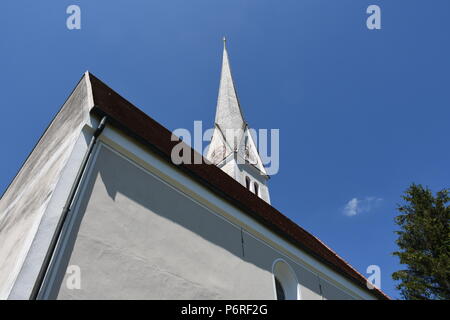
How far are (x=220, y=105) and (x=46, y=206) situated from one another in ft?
106

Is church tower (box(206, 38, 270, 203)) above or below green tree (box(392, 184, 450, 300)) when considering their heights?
above

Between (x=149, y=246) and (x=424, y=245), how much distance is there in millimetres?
16997

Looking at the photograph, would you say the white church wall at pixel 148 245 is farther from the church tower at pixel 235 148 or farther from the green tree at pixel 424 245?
the church tower at pixel 235 148

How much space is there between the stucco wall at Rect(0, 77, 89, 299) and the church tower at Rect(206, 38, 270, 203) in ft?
64.2

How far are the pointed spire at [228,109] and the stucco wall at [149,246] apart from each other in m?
22.8

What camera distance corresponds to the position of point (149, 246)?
6113 mm

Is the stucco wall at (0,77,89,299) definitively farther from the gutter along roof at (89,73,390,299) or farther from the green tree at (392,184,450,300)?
the green tree at (392,184,450,300)

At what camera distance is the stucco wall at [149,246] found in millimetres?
5223

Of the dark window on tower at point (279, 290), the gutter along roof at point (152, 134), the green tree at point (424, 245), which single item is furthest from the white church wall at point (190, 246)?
the green tree at point (424, 245)

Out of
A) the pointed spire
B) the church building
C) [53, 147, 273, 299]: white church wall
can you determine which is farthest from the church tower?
[53, 147, 273, 299]: white church wall

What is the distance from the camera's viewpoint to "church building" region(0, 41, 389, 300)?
4.95 m

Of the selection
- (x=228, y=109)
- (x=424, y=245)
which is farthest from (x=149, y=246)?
(x=228, y=109)

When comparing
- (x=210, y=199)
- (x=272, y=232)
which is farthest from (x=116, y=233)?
(x=272, y=232)

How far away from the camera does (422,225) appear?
59.2 feet
